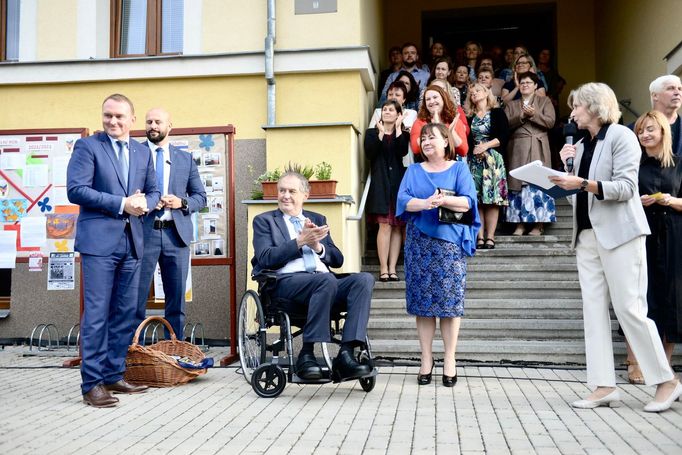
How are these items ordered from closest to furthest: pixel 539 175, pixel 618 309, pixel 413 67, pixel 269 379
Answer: pixel 618 309 < pixel 539 175 < pixel 269 379 < pixel 413 67

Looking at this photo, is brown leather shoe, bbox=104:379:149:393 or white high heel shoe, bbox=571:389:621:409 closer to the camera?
white high heel shoe, bbox=571:389:621:409

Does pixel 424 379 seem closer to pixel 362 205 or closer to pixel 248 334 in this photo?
pixel 248 334

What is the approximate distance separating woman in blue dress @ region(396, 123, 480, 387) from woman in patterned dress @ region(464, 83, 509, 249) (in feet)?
7.11

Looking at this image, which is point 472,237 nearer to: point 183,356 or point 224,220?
point 183,356

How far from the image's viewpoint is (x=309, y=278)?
505 cm

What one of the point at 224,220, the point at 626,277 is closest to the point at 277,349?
the point at 626,277

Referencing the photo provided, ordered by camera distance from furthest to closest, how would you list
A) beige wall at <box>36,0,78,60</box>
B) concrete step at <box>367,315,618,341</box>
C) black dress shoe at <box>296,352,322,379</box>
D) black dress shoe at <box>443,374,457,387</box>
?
1. beige wall at <box>36,0,78,60</box>
2. concrete step at <box>367,315,618,341</box>
3. black dress shoe at <box>443,374,457,387</box>
4. black dress shoe at <box>296,352,322,379</box>

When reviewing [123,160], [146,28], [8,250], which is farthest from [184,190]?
[146,28]

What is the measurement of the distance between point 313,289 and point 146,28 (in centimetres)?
465

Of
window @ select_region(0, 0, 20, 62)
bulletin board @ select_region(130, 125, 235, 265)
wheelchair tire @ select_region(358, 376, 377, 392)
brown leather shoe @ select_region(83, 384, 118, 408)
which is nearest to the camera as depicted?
brown leather shoe @ select_region(83, 384, 118, 408)

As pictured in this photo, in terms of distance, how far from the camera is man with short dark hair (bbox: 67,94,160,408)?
4.92 m

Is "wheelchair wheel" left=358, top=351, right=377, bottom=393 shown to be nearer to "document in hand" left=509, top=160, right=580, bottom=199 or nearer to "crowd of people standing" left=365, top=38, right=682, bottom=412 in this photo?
"crowd of people standing" left=365, top=38, right=682, bottom=412

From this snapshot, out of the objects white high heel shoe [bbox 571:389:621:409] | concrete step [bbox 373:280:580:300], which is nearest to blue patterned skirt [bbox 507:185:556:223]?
concrete step [bbox 373:280:580:300]

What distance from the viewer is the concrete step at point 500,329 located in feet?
21.0
